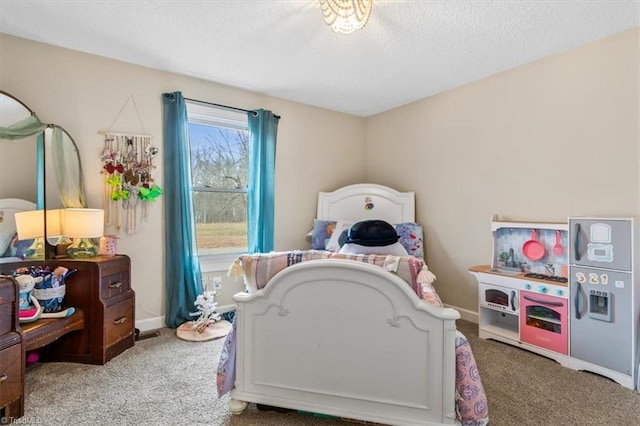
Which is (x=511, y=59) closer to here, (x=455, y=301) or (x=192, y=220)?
(x=455, y=301)

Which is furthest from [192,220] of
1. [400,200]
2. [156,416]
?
[400,200]

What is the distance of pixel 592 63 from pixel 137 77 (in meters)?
3.72

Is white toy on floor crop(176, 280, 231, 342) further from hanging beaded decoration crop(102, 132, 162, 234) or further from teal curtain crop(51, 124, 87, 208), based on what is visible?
teal curtain crop(51, 124, 87, 208)

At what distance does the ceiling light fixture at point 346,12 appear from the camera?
71.7 inches

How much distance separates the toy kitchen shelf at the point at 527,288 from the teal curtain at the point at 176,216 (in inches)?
104

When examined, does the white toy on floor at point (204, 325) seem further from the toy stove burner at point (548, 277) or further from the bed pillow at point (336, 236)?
the toy stove burner at point (548, 277)

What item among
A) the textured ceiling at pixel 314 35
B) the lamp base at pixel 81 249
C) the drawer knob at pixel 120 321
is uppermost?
the textured ceiling at pixel 314 35

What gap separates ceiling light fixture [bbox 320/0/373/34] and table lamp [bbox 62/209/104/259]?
2162mm

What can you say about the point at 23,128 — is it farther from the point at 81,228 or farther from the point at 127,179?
the point at 81,228

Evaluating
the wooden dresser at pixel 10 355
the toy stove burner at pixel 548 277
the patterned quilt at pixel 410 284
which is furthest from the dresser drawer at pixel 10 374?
the toy stove burner at pixel 548 277

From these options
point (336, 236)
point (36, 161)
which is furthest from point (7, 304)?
point (336, 236)

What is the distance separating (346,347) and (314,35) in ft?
6.96

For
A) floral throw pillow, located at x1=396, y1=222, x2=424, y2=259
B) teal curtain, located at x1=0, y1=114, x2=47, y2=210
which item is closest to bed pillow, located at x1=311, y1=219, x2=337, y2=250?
floral throw pillow, located at x1=396, y1=222, x2=424, y2=259

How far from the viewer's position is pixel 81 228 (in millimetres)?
2340
